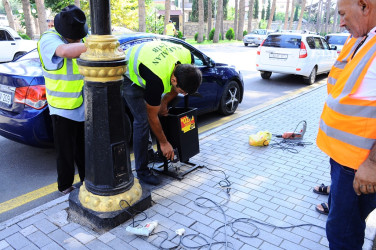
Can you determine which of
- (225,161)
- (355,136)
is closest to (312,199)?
(225,161)

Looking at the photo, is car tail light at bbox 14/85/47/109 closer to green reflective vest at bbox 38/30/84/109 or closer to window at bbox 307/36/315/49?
green reflective vest at bbox 38/30/84/109

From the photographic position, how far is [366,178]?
175 centimetres

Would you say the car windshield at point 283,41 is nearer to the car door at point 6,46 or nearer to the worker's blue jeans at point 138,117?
the worker's blue jeans at point 138,117

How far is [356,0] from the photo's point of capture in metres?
1.77

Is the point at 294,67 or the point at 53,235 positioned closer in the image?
the point at 53,235

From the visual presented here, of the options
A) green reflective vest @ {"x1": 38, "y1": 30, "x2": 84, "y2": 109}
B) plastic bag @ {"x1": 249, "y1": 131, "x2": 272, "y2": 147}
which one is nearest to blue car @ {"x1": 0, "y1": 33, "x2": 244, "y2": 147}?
green reflective vest @ {"x1": 38, "y1": 30, "x2": 84, "y2": 109}

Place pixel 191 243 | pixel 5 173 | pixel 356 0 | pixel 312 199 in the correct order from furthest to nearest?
pixel 5 173 < pixel 312 199 < pixel 191 243 < pixel 356 0

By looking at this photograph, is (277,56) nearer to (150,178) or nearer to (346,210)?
(150,178)

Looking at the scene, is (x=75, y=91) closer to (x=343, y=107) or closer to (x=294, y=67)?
(x=343, y=107)

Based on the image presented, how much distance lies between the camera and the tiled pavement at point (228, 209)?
265cm

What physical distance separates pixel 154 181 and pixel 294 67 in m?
8.05

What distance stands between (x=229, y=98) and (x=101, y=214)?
435cm

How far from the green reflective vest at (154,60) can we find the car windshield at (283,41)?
7.87m

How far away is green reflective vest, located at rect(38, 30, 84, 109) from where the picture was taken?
9.62 ft
